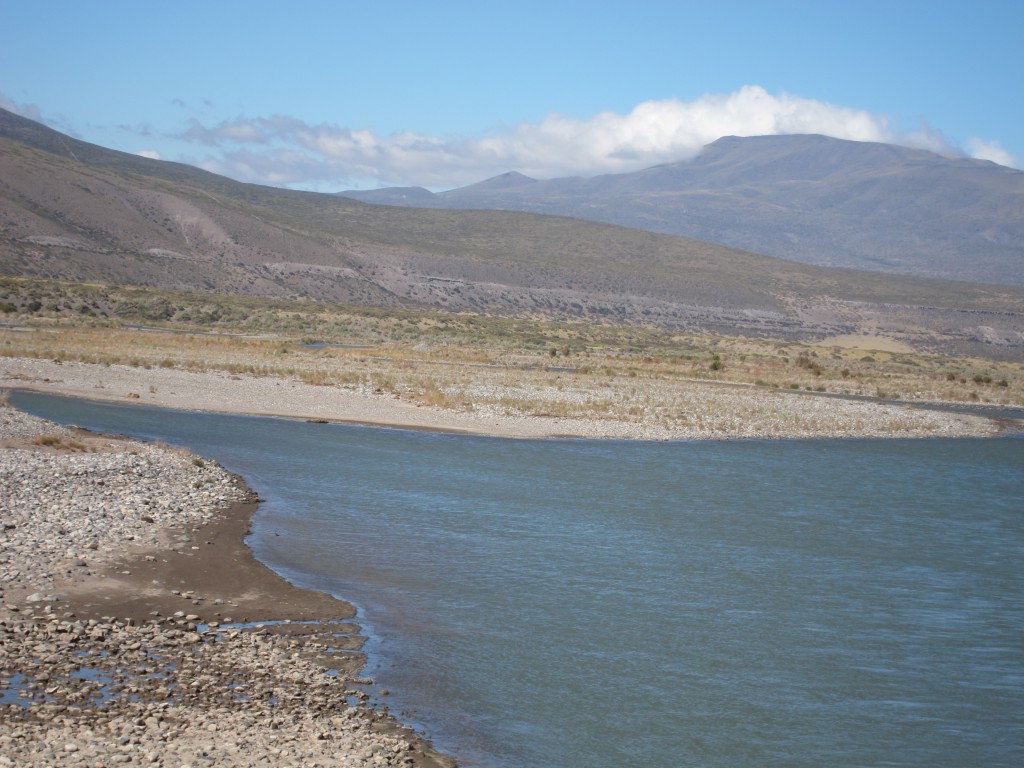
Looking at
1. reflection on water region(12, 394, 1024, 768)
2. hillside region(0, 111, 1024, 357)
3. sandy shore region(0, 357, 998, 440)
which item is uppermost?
hillside region(0, 111, 1024, 357)

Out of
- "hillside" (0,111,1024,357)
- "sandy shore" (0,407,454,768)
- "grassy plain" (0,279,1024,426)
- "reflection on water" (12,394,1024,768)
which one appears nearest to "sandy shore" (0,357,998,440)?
"grassy plain" (0,279,1024,426)

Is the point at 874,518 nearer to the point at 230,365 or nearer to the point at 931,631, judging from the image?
the point at 931,631

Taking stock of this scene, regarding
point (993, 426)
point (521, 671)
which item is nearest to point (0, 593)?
point (521, 671)

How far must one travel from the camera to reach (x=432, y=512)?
20.7 metres

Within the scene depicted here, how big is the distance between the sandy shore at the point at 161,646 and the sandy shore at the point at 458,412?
52.0 feet

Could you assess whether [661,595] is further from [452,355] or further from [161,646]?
[452,355]

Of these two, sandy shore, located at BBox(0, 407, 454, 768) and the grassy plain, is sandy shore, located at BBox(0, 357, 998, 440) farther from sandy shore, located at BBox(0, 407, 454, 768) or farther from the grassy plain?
sandy shore, located at BBox(0, 407, 454, 768)

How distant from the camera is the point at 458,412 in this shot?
36.0 m

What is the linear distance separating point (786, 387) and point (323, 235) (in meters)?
93.2

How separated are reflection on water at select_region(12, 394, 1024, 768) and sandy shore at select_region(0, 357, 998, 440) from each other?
4961 millimetres

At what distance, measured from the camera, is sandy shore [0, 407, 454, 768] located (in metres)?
9.16

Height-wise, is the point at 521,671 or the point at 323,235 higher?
the point at 323,235

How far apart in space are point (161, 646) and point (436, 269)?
394ft

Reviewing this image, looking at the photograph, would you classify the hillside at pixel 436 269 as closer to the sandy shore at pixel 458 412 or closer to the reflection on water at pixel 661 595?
the sandy shore at pixel 458 412
